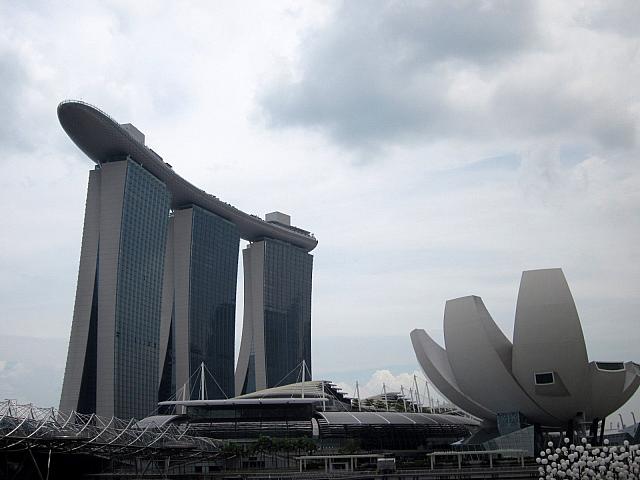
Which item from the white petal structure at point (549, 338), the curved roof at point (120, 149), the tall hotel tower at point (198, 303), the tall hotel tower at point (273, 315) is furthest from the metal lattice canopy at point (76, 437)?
the tall hotel tower at point (273, 315)

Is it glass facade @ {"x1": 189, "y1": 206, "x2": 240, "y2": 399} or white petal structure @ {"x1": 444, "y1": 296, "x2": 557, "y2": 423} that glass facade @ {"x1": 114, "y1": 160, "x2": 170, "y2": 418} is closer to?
glass facade @ {"x1": 189, "y1": 206, "x2": 240, "y2": 399}

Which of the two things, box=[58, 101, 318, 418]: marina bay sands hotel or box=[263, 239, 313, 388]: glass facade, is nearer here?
box=[58, 101, 318, 418]: marina bay sands hotel

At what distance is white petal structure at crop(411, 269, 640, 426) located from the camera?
59594mm

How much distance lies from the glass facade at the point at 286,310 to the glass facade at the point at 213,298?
10202 millimetres

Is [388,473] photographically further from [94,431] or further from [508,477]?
[94,431]

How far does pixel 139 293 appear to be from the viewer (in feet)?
325

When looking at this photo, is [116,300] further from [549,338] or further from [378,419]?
[549,338]

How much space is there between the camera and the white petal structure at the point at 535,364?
59.6 metres

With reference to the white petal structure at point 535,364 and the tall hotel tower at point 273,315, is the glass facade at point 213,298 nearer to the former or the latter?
the tall hotel tower at point 273,315

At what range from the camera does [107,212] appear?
95.6 metres

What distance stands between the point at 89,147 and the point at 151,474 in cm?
4647

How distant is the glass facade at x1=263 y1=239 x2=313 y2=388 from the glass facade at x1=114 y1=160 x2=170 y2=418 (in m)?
39.4

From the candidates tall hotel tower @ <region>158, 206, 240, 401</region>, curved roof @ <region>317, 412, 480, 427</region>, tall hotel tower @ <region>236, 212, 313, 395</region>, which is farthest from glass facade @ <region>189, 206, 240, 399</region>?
curved roof @ <region>317, 412, 480, 427</region>

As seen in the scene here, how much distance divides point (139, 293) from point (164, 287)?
2325 cm
